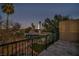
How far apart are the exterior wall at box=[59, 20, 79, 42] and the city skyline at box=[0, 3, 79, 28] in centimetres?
9

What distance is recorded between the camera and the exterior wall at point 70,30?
1.47 m

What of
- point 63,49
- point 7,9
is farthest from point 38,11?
point 63,49

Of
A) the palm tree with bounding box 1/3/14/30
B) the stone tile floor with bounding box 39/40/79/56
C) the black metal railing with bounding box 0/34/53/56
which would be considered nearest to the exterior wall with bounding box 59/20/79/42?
the stone tile floor with bounding box 39/40/79/56

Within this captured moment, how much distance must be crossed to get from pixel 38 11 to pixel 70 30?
46 cm

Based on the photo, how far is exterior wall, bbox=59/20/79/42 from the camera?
1.47m

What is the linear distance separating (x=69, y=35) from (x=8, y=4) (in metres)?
0.85

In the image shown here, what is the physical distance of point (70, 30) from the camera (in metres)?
1.48

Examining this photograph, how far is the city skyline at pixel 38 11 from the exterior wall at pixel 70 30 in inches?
3.4

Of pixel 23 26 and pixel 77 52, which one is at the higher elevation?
pixel 23 26

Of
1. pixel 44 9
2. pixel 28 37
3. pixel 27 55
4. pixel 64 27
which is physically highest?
pixel 44 9

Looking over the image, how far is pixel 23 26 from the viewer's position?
4.86ft

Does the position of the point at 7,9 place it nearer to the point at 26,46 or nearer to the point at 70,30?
the point at 26,46

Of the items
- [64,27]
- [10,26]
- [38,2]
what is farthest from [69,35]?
[10,26]

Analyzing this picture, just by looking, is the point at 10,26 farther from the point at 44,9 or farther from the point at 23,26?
the point at 44,9
